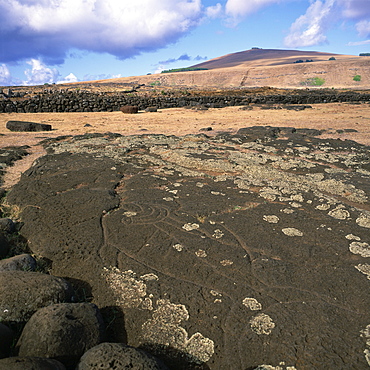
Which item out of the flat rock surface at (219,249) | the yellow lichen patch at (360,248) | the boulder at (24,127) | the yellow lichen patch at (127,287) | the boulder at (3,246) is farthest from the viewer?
the boulder at (24,127)

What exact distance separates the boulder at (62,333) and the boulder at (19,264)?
0.95 m

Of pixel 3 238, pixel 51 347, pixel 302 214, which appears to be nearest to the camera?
pixel 51 347

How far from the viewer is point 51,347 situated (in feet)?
7.02

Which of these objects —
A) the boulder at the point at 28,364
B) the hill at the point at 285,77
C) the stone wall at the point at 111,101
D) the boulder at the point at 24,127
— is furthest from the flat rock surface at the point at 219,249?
the hill at the point at 285,77

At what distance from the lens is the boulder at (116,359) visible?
6.43 ft

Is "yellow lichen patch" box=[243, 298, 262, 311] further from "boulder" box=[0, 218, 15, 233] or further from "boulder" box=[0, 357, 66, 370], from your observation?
"boulder" box=[0, 218, 15, 233]

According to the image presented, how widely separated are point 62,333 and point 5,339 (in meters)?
0.43

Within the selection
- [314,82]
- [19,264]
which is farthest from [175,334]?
[314,82]

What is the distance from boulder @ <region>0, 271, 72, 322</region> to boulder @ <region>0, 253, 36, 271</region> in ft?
0.93

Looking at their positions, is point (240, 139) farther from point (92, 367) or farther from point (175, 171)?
point (92, 367)

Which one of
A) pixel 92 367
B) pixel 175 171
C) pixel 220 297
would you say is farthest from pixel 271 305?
pixel 175 171

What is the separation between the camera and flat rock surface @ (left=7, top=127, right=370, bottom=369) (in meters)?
2.44

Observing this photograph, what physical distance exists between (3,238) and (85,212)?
3.42ft

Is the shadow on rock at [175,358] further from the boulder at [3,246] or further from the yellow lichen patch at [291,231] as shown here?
the boulder at [3,246]
